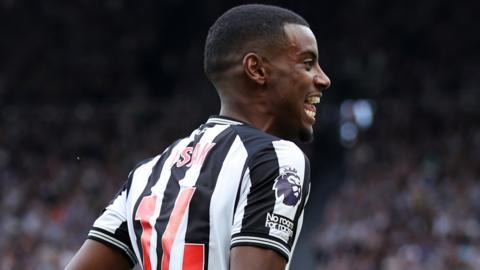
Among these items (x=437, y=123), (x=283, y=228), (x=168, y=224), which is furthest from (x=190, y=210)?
A: (x=437, y=123)

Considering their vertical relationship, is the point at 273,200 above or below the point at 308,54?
below

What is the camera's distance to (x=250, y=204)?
2586 millimetres

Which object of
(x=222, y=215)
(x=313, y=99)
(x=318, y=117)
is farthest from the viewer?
(x=318, y=117)

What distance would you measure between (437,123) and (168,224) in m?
13.7

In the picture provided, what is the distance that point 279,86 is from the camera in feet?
9.30

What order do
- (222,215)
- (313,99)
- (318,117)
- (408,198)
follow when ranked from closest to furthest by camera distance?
(222,215) < (313,99) < (408,198) < (318,117)

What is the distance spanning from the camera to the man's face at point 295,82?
2.82 metres

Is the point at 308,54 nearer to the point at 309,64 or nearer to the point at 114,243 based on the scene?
the point at 309,64

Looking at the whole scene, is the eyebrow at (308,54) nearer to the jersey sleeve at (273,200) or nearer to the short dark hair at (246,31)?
the short dark hair at (246,31)

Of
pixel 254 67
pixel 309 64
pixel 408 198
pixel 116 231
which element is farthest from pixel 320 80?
pixel 408 198

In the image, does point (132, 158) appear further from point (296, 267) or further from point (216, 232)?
point (216, 232)

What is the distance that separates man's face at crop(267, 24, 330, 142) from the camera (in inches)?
111

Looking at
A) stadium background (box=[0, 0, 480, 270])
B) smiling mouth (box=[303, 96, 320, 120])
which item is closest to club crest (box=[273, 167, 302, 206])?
smiling mouth (box=[303, 96, 320, 120])

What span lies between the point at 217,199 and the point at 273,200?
0.18 metres
